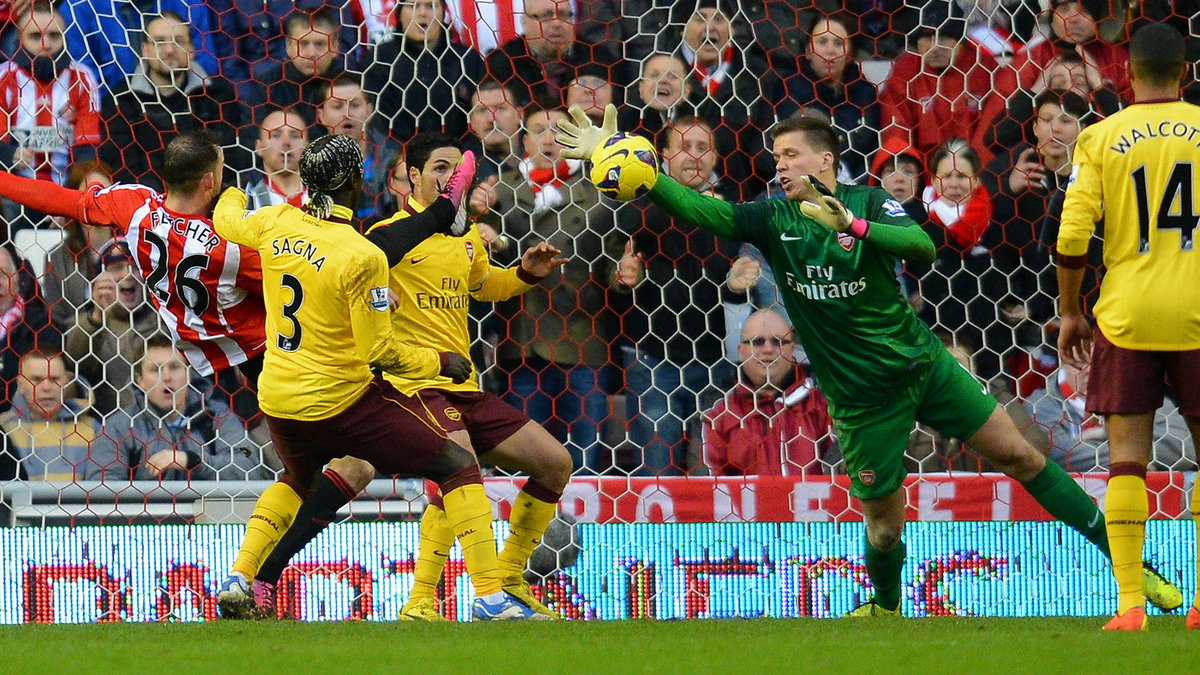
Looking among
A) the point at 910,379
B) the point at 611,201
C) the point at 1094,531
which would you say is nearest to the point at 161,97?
the point at 611,201

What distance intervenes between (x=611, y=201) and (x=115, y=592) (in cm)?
239

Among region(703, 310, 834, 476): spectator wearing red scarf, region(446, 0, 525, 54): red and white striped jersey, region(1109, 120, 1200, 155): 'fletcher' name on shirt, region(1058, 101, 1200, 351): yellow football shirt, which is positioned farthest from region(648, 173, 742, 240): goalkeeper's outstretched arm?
region(446, 0, 525, 54): red and white striped jersey

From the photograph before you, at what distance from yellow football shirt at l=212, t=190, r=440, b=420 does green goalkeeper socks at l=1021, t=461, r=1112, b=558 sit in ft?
5.96

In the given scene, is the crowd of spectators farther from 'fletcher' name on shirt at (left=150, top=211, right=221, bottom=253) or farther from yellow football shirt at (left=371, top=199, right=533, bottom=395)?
'fletcher' name on shirt at (left=150, top=211, right=221, bottom=253)

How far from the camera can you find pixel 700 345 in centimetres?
612

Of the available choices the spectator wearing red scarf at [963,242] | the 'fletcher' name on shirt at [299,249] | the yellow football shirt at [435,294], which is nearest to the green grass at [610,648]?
the 'fletcher' name on shirt at [299,249]

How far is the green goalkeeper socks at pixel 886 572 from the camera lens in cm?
→ 465

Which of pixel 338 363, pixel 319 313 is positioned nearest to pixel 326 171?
pixel 319 313

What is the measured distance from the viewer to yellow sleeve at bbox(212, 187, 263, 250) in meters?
4.13

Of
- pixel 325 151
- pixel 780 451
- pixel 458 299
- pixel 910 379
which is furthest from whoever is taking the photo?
pixel 780 451

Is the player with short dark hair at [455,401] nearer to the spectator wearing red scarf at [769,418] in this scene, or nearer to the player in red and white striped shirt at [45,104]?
the spectator wearing red scarf at [769,418]

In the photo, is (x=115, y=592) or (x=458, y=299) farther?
(x=115, y=592)

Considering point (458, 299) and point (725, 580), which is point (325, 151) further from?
point (725, 580)

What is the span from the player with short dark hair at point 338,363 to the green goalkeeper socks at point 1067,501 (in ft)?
5.15
